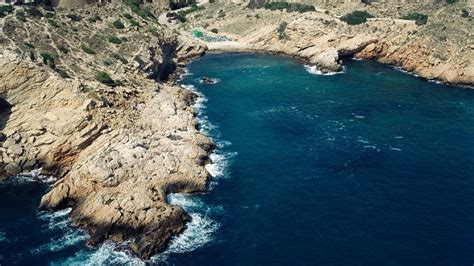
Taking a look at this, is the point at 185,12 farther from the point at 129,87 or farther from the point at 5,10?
the point at 129,87

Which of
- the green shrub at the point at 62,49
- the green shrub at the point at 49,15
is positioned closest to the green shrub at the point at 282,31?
the green shrub at the point at 49,15

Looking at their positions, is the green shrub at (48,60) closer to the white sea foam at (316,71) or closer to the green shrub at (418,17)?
the white sea foam at (316,71)

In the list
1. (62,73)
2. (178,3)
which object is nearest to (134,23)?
(62,73)

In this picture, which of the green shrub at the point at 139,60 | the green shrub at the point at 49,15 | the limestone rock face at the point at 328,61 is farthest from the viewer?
the limestone rock face at the point at 328,61

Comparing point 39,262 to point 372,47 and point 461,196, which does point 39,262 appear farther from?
point 372,47

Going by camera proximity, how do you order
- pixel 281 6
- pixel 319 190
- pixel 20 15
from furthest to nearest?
pixel 281 6, pixel 20 15, pixel 319 190

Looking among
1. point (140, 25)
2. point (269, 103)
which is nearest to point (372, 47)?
point (269, 103)
